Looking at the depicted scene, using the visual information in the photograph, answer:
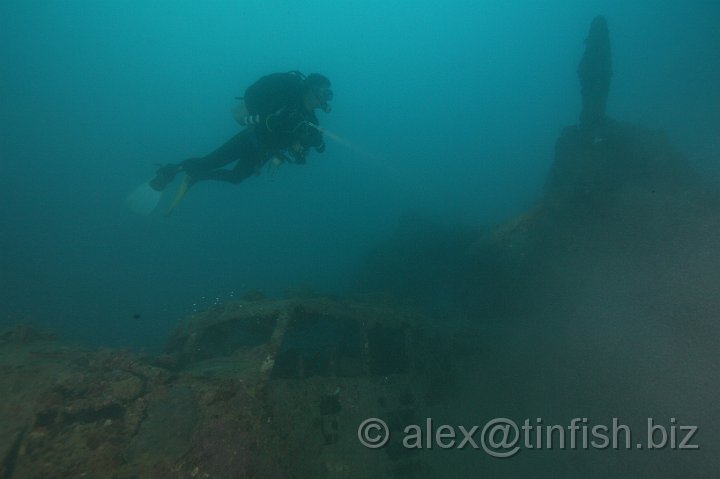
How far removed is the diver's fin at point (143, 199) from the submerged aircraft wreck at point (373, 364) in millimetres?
3301

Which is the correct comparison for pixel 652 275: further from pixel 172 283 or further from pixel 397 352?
pixel 172 283

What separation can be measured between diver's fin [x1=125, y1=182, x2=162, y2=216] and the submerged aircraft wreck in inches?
130

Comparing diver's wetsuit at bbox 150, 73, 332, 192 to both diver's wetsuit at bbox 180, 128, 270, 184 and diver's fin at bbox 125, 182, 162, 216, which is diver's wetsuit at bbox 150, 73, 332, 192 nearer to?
diver's wetsuit at bbox 180, 128, 270, 184

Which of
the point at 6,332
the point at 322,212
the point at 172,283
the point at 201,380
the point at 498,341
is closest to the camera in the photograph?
the point at 201,380

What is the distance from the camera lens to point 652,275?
324 inches

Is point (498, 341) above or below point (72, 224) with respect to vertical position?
below

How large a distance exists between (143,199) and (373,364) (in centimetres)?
636

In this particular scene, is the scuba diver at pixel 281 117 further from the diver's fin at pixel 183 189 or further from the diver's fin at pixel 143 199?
the diver's fin at pixel 143 199

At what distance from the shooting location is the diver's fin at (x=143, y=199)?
870 cm

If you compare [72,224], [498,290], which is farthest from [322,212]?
[498,290]

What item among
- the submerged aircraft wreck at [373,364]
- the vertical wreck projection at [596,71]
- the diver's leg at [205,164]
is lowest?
the submerged aircraft wreck at [373,364]

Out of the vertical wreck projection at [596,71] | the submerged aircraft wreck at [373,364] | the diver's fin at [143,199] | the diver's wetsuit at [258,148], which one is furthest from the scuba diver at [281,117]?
the vertical wreck projection at [596,71]

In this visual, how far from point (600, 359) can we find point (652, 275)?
2.21m

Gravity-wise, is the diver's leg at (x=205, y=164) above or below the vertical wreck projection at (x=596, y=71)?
below
